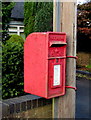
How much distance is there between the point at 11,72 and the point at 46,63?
146cm

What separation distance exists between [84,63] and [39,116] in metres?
10.4

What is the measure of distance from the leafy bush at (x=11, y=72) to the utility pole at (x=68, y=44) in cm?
116

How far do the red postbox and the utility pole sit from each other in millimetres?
95

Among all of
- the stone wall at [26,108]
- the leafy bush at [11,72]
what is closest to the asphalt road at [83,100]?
the leafy bush at [11,72]

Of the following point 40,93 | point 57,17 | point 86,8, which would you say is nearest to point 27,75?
point 40,93

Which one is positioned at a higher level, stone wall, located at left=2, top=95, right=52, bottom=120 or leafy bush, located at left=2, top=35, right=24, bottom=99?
leafy bush, located at left=2, top=35, right=24, bottom=99

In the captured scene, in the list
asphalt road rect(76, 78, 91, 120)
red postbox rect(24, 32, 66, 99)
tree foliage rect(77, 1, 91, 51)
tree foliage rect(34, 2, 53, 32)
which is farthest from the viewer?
tree foliage rect(77, 1, 91, 51)

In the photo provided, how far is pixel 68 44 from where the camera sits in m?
2.68

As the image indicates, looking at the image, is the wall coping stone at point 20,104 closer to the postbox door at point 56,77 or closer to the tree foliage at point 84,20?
the postbox door at point 56,77

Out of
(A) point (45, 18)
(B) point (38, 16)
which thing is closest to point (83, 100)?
(A) point (45, 18)

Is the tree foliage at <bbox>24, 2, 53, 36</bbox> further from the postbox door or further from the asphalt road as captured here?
the postbox door

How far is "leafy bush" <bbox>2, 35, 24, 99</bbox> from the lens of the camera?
3719 millimetres

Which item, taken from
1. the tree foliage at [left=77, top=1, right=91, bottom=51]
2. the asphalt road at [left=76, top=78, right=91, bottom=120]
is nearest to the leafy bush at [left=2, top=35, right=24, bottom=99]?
the asphalt road at [left=76, top=78, right=91, bottom=120]

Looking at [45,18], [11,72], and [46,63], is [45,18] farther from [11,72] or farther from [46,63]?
[46,63]
